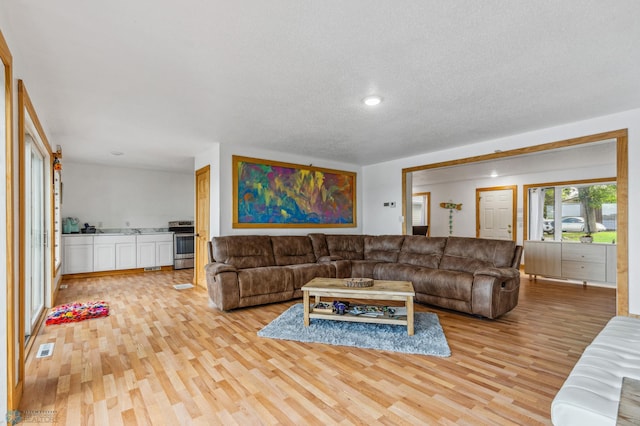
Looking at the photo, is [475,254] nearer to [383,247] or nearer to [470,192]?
[383,247]

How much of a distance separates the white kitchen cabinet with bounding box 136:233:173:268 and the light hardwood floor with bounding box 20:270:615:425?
3309 mm

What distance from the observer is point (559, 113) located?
3443mm

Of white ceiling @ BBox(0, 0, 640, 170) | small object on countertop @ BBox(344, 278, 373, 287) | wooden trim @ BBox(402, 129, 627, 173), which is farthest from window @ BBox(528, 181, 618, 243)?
small object on countertop @ BBox(344, 278, 373, 287)

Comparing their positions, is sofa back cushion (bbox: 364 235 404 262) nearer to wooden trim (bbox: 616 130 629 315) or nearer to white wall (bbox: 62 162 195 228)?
wooden trim (bbox: 616 130 629 315)

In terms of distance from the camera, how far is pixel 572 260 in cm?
575

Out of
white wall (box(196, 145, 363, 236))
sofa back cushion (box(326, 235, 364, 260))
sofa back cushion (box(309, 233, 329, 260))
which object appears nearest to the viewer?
white wall (box(196, 145, 363, 236))

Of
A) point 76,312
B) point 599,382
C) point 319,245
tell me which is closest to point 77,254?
point 76,312

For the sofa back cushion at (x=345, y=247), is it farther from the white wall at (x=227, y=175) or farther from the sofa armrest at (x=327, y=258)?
the white wall at (x=227, y=175)

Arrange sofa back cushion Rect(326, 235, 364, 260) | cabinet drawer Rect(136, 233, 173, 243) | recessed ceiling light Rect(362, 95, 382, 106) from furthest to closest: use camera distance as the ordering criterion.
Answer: cabinet drawer Rect(136, 233, 173, 243), sofa back cushion Rect(326, 235, 364, 260), recessed ceiling light Rect(362, 95, 382, 106)

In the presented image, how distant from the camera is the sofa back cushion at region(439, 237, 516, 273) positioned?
4.06m

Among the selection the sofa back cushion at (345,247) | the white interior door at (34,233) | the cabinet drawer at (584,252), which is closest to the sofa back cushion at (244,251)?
the sofa back cushion at (345,247)

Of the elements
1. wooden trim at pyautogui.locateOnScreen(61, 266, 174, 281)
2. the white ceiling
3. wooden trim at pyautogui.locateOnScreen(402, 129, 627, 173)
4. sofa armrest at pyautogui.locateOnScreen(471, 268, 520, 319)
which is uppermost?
the white ceiling

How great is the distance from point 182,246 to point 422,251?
5.16 meters

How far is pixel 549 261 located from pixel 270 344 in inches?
225
